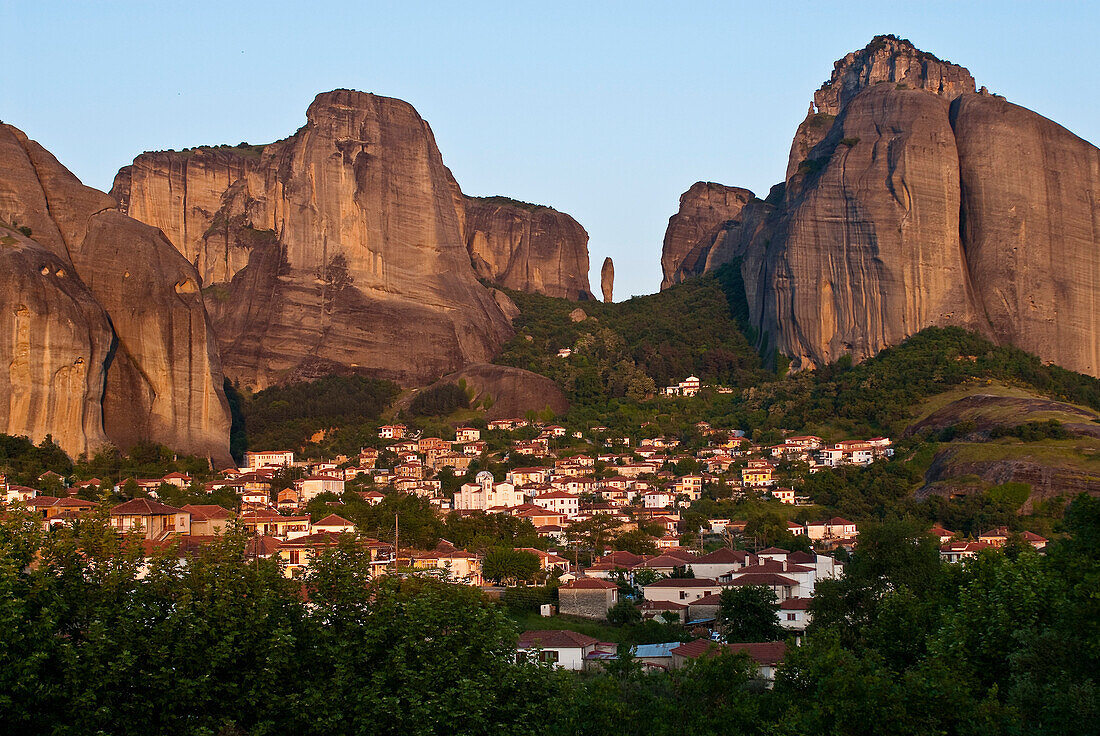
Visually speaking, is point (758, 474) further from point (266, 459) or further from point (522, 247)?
point (522, 247)

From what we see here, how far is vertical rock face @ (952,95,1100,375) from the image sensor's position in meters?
97.1

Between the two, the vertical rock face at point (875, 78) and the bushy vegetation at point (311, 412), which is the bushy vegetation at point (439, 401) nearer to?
the bushy vegetation at point (311, 412)

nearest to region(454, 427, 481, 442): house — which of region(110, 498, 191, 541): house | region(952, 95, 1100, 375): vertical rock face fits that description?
region(952, 95, 1100, 375): vertical rock face

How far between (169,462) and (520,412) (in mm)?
33127

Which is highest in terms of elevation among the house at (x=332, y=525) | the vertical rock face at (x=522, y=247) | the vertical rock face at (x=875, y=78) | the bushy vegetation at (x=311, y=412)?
the vertical rock face at (x=875, y=78)

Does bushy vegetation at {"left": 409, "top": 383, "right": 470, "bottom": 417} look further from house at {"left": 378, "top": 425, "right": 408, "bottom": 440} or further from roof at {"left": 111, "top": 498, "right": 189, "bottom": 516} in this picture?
roof at {"left": 111, "top": 498, "right": 189, "bottom": 516}

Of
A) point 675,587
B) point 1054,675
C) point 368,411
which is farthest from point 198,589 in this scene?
point 368,411

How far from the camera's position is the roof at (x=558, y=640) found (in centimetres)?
3738

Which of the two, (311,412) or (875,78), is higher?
(875,78)

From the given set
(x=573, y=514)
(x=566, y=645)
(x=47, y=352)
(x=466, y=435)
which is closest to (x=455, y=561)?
(x=566, y=645)

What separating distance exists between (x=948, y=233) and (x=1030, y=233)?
20.1 feet

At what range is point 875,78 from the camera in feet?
429

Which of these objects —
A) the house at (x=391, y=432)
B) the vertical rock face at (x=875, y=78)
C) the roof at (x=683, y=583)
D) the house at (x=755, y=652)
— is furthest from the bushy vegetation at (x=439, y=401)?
the house at (x=755, y=652)

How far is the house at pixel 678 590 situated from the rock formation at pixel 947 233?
51967mm
